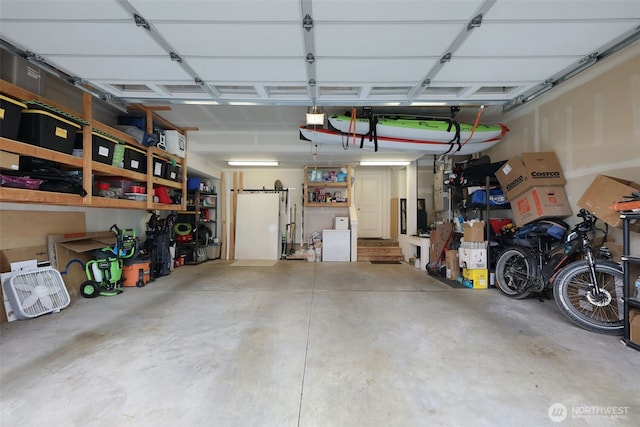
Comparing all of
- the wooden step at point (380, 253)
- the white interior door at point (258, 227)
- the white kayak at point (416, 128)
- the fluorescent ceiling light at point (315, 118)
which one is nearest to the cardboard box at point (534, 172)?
the white kayak at point (416, 128)

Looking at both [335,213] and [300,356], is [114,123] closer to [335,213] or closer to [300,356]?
[300,356]

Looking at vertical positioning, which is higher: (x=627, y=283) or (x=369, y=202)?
(x=369, y=202)

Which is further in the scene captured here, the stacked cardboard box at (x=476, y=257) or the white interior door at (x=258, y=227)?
the white interior door at (x=258, y=227)

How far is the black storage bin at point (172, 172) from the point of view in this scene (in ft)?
14.4

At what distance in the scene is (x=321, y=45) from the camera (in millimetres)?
1951

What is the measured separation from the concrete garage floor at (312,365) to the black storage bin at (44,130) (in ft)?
5.63

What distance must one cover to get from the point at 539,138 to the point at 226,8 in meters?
4.15

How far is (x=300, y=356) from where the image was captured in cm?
198

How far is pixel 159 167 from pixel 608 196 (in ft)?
18.3

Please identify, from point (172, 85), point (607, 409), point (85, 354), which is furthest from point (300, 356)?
point (172, 85)

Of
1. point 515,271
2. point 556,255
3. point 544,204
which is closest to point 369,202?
point 515,271

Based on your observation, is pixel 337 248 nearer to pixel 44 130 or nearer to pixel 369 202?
pixel 369 202

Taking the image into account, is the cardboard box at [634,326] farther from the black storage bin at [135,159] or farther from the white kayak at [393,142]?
the black storage bin at [135,159]

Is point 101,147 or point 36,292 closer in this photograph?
point 36,292
